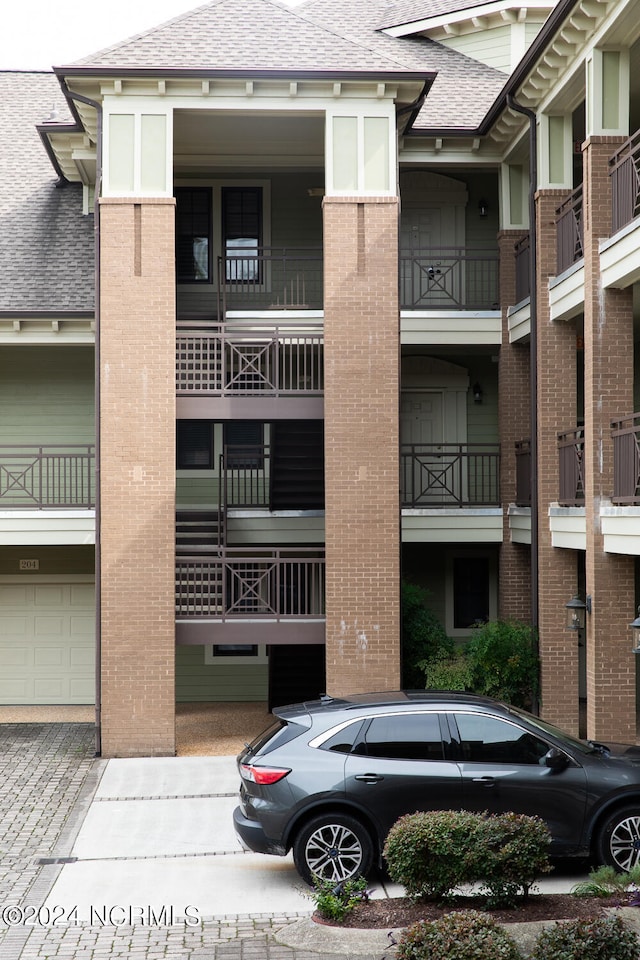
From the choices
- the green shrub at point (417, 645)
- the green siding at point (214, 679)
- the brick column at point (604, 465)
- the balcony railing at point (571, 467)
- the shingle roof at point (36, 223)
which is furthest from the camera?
the green siding at point (214, 679)

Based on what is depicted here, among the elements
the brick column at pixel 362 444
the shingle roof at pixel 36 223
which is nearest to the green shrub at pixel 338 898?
the brick column at pixel 362 444

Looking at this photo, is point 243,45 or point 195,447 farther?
point 195,447

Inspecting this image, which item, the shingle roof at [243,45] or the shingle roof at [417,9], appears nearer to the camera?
the shingle roof at [243,45]

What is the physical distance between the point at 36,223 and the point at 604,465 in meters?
11.8

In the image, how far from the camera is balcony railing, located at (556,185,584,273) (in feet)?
48.8

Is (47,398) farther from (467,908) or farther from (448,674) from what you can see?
(467,908)

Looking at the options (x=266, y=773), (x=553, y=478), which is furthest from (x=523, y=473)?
(x=266, y=773)

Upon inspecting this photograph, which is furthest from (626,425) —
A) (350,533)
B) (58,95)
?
(58,95)

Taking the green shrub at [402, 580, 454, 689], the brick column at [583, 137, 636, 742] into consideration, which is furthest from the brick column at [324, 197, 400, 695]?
the brick column at [583, 137, 636, 742]

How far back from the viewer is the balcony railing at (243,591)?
1546cm

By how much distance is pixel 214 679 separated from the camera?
1962cm

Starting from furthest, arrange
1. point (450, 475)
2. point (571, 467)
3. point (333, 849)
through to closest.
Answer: point (450, 475) → point (571, 467) → point (333, 849)

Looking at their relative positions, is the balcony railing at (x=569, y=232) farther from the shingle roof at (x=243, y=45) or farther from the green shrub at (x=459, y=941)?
the green shrub at (x=459, y=941)

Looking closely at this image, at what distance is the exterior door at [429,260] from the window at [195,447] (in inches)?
174
